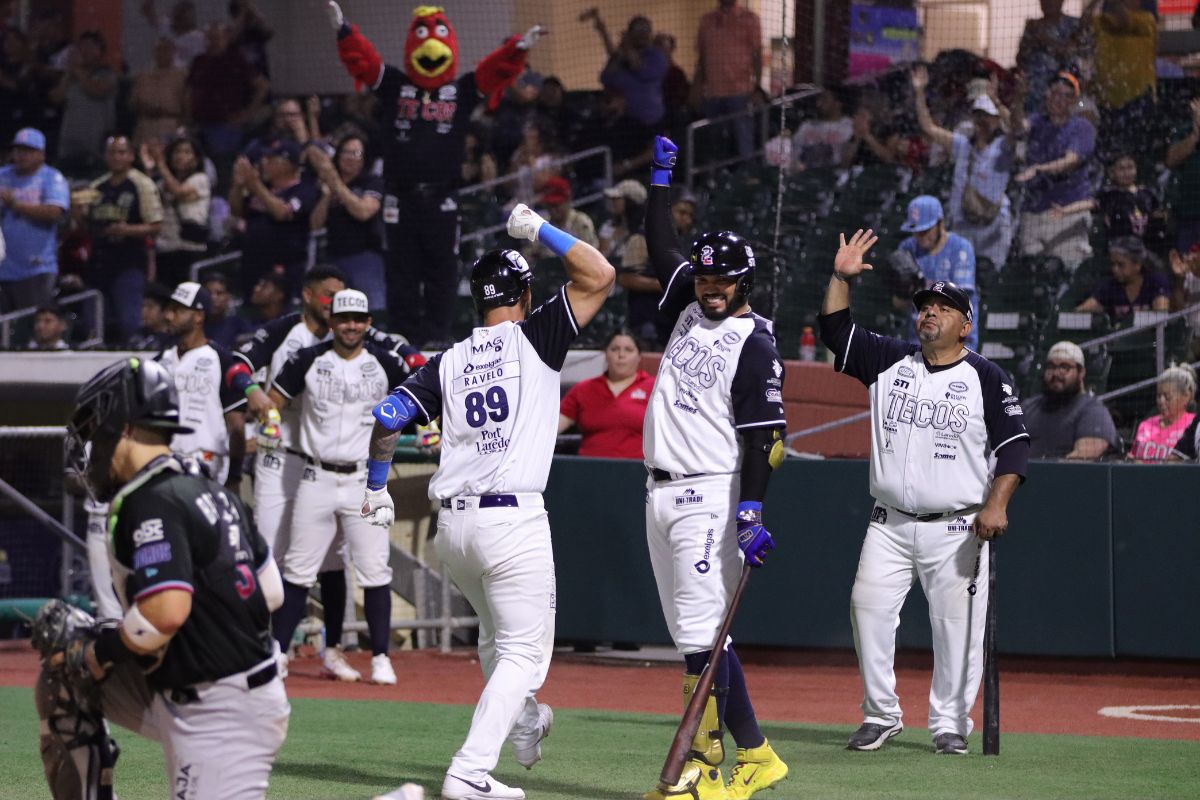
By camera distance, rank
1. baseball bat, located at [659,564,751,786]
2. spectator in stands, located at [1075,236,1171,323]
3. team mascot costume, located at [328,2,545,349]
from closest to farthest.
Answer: baseball bat, located at [659,564,751,786] → spectator in stands, located at [1075,236,1171,323] → team mascot costume, located at [328,2,545,349]

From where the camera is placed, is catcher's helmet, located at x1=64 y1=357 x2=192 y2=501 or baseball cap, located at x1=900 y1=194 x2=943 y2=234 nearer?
catcher's helmet, located at x1=64 y1=357 x2=192 y2=501

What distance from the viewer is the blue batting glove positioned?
603cm

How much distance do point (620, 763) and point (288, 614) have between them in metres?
3.20

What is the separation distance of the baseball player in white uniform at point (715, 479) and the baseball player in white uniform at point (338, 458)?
3.70m

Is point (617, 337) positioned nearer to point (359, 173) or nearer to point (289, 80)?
point (359, 173)

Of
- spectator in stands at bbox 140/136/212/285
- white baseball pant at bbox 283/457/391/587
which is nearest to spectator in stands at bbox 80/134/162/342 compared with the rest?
spectator in stands at bbox 140/136/212/285

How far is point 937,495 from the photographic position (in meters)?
7.38

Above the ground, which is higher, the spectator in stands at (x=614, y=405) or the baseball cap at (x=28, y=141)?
the baseball cap at (x=28, y=141)

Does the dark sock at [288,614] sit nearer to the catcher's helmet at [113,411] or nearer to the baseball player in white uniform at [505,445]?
the baseball player in white uniform at [505,445]

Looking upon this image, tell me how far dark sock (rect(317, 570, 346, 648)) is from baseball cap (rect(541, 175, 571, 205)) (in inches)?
201

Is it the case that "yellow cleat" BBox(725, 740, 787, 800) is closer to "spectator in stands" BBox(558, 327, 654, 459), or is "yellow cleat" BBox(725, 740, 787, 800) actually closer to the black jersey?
the black jersey

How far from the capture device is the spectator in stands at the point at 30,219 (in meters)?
14.5

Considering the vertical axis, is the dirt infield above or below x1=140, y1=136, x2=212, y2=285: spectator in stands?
below

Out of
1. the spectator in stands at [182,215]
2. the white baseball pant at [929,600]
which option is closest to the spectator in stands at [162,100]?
the spectator in stands at [182,215]
